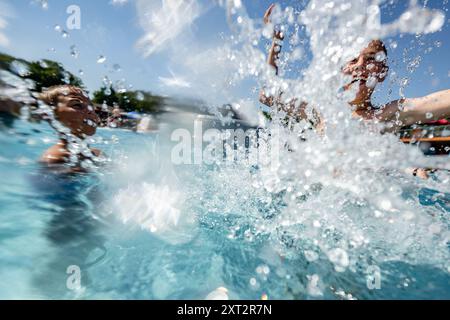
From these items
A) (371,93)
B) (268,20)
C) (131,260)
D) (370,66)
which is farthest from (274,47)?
(131,260)

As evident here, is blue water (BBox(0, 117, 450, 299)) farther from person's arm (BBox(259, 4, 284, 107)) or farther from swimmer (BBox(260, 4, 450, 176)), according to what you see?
person's arm (BBox(259, 4, 284, 107))

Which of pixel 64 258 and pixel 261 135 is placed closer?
pixel 64 258

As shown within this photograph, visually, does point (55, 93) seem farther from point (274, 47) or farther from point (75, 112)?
point (274, 47)

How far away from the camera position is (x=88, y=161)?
3.85m

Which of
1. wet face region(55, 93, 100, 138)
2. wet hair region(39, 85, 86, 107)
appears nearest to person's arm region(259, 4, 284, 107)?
wet face region(55, 93, 100, 138)

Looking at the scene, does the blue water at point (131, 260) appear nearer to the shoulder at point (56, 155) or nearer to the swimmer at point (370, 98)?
the shoulder at point (56, 155)

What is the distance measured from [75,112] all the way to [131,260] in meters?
→ 2.32

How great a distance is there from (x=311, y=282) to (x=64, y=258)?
2037 mm

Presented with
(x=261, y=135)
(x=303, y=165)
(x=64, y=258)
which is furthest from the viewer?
(x=261, y=135)

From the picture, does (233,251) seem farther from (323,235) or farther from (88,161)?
(88,161)

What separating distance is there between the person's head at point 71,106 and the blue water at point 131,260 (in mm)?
765

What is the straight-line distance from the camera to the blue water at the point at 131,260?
177 cm

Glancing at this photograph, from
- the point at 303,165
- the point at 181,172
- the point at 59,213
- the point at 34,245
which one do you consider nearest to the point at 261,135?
the point at 303,165

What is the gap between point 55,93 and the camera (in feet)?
11.0
